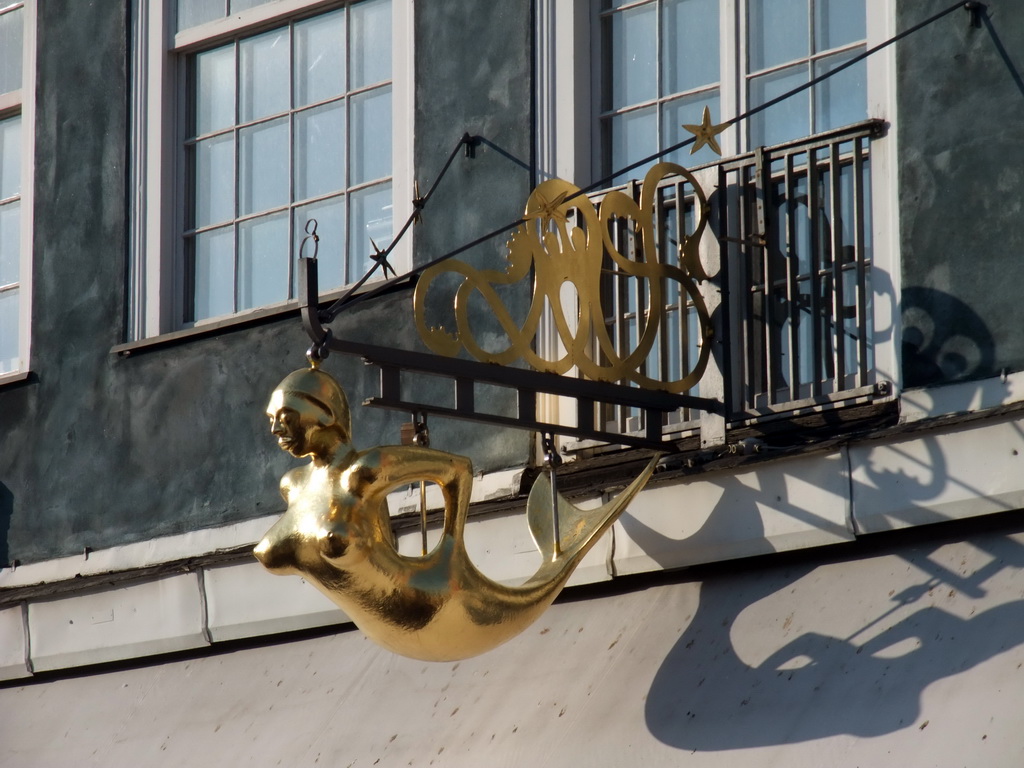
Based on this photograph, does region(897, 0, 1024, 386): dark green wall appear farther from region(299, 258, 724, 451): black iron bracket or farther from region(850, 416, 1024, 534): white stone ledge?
region(299, 258, 724, 451): black iron bracket

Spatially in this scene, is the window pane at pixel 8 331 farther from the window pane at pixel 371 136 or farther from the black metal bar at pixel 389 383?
the black metal bar at pixel 389 383

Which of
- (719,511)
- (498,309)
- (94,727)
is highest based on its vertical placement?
(498,309)

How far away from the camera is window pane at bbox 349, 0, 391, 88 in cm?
886

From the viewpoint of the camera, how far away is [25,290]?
9836 millimetres

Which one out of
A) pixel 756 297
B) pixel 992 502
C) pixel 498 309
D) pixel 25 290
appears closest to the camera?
pixel 992 502

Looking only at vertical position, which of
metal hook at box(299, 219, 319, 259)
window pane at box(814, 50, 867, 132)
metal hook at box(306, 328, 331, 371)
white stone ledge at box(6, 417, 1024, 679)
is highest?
window pane at box(814, 50, 867, 132)

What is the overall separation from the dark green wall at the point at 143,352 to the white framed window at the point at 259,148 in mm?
130

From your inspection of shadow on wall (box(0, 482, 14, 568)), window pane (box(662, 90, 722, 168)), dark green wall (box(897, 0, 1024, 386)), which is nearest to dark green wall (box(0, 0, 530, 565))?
shadow on wall (box(0, 482, 14, 568))

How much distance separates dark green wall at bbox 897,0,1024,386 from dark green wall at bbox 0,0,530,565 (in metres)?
1.64

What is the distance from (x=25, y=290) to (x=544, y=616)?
3.32 meters

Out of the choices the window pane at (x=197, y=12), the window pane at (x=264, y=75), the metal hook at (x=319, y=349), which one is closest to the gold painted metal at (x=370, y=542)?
the metal hook at (x=319, y=349)

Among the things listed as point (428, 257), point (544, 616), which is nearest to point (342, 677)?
point (544, 616)

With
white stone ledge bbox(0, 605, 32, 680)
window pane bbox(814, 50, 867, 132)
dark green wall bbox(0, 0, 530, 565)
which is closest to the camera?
window pane bbox(814, 50, 867, 132)

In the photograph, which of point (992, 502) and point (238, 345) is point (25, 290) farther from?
point (992, 502)
